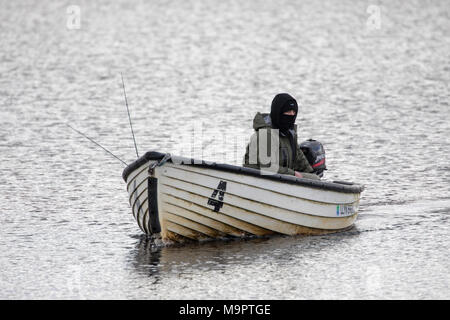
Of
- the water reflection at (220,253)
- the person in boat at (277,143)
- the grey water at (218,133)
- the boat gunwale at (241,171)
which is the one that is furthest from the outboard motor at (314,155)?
the water reflection at (220,253)

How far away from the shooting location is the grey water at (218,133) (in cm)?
1241

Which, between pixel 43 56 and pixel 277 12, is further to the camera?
pixel 277 12

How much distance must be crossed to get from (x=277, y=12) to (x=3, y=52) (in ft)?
55.1

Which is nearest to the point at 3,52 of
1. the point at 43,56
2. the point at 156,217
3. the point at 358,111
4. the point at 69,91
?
the point at 43,56

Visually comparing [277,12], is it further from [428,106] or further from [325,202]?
[325,202]

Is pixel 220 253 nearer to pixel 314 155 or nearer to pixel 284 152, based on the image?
pixel 284 152

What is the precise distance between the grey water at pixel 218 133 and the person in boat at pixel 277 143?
0.96 metres

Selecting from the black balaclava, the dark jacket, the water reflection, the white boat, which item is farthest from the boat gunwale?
the black balaclava

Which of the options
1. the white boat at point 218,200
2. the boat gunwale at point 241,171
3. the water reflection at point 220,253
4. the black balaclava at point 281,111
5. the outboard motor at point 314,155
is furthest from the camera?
the outboard motor at point 314,155

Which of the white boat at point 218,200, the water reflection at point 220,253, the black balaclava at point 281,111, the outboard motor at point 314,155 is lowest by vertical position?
the water reflection at point 220,253

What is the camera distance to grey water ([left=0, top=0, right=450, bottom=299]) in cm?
1241

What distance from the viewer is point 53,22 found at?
46219mm

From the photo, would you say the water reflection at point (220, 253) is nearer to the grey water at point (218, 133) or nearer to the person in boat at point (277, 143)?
the grey water at point (218, 133)
